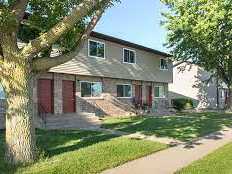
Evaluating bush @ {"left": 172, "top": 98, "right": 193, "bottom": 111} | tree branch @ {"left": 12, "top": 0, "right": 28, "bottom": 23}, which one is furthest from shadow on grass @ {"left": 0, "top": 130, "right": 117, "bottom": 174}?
bush @ {"left": 172, "top": 98, "right": 193, "bottom": 111}

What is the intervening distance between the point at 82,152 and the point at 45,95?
12.3 meters

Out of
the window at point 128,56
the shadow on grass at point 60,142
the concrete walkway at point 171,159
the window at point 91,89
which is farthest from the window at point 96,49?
the concrete walkway at point 171,159

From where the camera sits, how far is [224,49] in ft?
121

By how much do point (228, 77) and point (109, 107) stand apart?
57.6 ft

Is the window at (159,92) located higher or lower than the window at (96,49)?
lower

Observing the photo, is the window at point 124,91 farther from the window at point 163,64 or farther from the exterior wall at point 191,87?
the exterior wall at point 191,87

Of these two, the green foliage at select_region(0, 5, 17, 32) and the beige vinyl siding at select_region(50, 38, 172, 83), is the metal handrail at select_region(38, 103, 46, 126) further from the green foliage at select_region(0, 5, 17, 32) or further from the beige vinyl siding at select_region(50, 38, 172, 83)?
the green foliage at select_region(0, 5, 17, 32)

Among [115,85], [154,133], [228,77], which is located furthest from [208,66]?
[154,133]

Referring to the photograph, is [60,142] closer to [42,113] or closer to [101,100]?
[42,113]

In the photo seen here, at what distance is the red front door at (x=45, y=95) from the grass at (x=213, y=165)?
→ 12.5 m

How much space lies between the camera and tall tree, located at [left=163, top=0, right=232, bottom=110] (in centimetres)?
3106

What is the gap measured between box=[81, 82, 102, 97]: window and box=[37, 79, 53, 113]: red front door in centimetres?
317

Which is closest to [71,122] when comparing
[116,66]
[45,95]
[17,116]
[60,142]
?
[45,95]

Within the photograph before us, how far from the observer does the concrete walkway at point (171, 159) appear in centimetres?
1035
